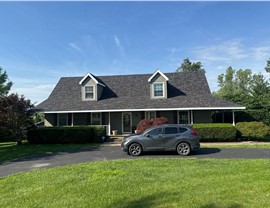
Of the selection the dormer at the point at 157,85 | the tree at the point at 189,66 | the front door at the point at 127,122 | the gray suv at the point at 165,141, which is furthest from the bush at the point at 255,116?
the tree at the point at 189,66

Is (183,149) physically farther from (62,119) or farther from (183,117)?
(62,119)

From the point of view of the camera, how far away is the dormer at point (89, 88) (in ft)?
86.4

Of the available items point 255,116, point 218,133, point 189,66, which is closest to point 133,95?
point 218,133

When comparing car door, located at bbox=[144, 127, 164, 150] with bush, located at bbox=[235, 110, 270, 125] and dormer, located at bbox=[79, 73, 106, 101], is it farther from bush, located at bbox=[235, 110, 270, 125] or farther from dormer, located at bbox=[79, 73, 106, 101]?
bush, located at bbox=[235, 110, 270, 125]

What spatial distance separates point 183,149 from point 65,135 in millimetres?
11004

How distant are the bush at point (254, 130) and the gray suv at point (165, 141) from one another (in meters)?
7.95

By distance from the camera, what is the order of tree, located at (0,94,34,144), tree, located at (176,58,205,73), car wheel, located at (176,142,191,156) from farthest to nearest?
1. tree, located at (176,58,205,73)
2. tree, located at (0,94,34,144)
3. car wheel, located at (176,142,191,156)

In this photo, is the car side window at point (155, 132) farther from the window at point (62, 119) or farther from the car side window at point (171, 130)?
the window at point (62, 119)

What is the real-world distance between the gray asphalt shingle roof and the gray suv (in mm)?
9425

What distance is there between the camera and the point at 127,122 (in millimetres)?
25984

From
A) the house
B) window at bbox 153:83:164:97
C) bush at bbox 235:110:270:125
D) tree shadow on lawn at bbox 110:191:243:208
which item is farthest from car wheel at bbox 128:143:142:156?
bush at bbox 235:110:270:125

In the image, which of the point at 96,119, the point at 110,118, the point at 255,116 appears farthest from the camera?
the point at 255,116

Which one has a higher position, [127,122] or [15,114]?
[15,114]

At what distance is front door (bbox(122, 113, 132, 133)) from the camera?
25828 millimetres
